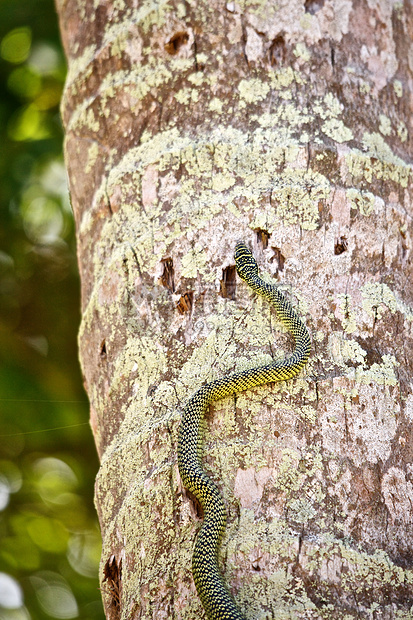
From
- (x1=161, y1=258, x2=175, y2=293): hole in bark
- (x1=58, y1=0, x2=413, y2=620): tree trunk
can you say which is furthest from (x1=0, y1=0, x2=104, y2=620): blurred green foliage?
(x1=161, y1=258, x2=175, y2=293): hole in bark

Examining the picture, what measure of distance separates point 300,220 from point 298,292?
1.01 feet

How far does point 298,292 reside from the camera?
8.90 feet

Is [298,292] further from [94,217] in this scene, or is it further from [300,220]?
[94,217]

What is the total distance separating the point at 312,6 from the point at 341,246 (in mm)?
1219

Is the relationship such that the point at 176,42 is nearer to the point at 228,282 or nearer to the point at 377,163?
the point at 377,163

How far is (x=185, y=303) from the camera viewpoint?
2773mm

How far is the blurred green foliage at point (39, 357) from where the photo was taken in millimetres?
6570

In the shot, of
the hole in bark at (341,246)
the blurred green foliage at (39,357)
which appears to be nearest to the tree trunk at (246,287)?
the hole in bark at (341,246)

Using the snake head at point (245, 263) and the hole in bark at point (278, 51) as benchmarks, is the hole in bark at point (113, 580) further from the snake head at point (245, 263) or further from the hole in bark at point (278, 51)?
the hole in bark at point (278, 51)

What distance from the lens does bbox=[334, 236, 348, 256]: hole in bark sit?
110 inches

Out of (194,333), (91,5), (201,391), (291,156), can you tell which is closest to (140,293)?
(194,333)

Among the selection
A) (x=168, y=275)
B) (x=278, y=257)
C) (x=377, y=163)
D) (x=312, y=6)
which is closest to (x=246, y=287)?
(x=278, y=257)

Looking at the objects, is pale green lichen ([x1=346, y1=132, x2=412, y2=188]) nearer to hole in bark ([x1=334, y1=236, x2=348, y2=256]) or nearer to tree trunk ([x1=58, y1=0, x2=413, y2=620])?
tree trunk ([x1=58, y1=0, x2=413, y2=620])

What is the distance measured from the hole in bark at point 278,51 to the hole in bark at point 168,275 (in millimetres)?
1006
